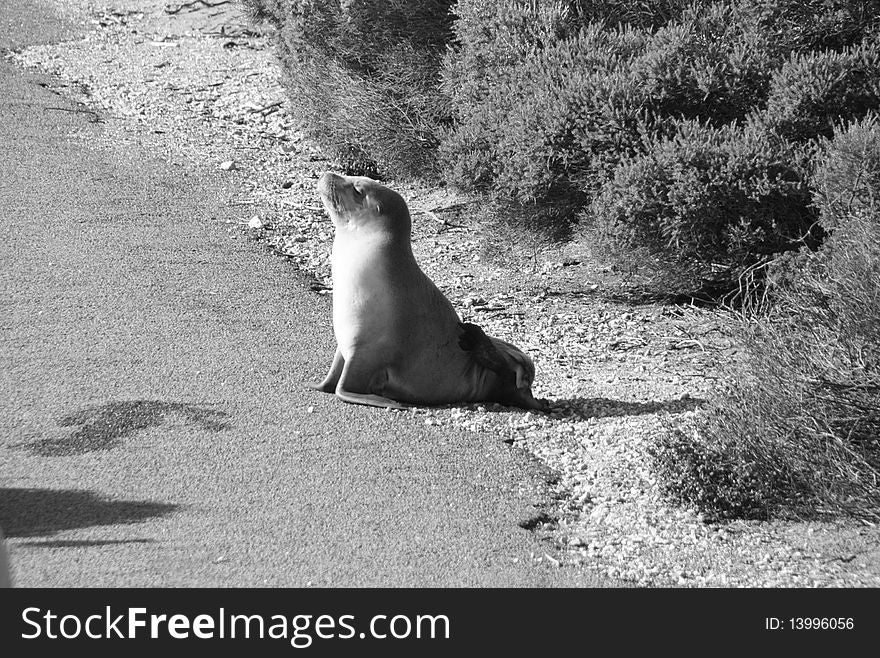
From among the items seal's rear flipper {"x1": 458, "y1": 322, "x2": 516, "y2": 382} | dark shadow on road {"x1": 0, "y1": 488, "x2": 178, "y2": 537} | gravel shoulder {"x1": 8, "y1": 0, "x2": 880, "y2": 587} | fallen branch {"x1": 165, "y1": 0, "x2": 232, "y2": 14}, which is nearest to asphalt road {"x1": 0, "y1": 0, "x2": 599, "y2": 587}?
dark shadow on road {"x1": 0, "y1": 488, "x2": 178, "y2": 537}

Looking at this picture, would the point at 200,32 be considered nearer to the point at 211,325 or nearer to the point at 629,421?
the point at 211,325

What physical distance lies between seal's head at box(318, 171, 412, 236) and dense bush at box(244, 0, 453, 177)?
216 inches

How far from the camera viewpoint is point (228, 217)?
43.8ft

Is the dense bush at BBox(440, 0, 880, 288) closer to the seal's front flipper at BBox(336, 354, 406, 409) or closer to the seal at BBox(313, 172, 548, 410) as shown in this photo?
the seal at BBox(313, 172, 548, 410)

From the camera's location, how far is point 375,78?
14625 millimetres

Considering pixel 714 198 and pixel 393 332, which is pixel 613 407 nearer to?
pixel 393 332

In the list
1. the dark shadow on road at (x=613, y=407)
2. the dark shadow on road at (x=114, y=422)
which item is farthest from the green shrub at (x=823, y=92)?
the dark shadow on road at (x=114, y=422)

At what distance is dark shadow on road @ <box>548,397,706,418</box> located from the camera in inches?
314

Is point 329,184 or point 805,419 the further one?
point 329,184

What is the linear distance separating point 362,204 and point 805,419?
11.6 feet

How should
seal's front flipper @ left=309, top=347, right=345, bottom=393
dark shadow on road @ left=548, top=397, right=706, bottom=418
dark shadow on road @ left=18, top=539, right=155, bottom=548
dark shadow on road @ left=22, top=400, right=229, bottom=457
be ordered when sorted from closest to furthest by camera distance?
dark shadow on road @ left=18, top=539, right=155, bottom=548 → dark shadow on road @ left=22, top=400, right=229, bottom=457 → seal's front flipper @ left=309, top=347, right=345, bottom=393 → dark shadow on road @ left=548, top=397, right=706, bottom=418

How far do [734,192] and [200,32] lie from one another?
47.0ft

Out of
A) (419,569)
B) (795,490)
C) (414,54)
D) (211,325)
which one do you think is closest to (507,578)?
(419,569)

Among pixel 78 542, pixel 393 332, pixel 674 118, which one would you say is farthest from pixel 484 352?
pixel 674 118
